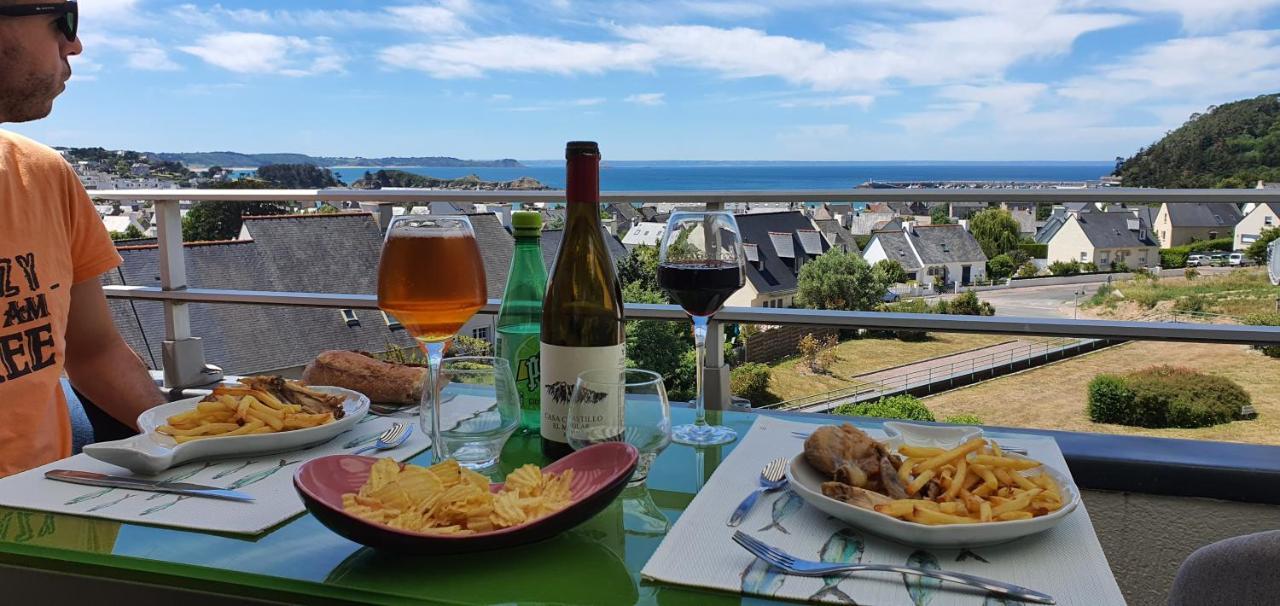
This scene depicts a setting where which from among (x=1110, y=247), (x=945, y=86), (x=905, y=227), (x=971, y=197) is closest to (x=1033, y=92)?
(x=945, y=86)

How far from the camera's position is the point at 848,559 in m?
0.60

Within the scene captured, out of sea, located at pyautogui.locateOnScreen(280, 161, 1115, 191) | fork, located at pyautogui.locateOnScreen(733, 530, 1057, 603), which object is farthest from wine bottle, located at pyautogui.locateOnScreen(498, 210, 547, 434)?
sea, located at pyautogui.locateOnScreen(280, 161, 1115, 191)

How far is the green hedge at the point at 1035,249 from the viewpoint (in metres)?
26.1

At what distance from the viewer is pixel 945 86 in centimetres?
5709

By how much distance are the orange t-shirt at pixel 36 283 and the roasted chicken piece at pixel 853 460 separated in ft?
3.87

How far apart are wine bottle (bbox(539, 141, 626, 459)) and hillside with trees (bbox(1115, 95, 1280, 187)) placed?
26155 millimetres

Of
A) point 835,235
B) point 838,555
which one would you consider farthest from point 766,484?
point 835,235

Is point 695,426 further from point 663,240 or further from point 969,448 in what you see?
point 969,448

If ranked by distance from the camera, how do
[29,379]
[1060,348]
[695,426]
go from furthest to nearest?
[1060,348], [29,379], [695,426]

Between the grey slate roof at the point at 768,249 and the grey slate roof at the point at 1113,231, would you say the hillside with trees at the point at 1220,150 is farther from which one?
the grey slate roof at the point at 768,249

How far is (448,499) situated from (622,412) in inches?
8.1

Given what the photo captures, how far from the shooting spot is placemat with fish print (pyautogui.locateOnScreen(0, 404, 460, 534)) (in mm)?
694

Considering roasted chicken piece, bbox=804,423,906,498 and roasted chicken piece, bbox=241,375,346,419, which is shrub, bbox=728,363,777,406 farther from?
roasted chicken piece, bbox=804,423,906,498

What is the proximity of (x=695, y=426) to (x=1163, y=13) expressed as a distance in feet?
210
